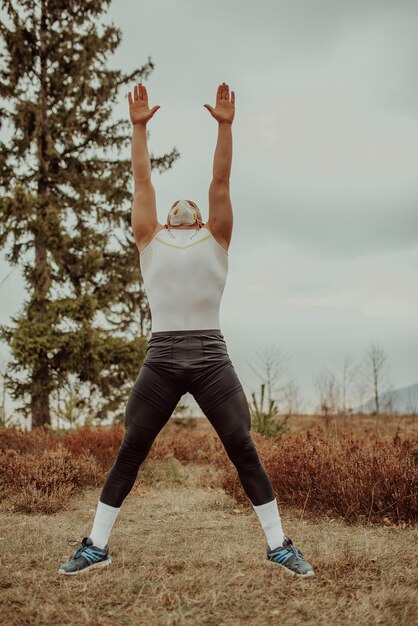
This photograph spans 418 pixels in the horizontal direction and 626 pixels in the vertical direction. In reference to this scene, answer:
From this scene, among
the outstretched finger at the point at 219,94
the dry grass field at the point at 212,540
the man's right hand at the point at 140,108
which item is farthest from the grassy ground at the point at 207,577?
the outstretched finger at the point at 219,94

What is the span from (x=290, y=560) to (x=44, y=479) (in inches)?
162

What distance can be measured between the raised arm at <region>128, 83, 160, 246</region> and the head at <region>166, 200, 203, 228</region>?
0.12 meters

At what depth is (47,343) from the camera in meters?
14.8

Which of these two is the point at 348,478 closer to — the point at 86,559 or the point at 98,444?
the point at 86,559

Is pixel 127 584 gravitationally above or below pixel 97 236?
below

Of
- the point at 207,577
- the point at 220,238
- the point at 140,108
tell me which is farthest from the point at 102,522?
the point at 140,108

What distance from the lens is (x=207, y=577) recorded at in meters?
3.70

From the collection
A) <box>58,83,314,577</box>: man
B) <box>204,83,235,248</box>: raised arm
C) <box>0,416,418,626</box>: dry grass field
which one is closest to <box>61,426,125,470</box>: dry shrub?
<box>0,416,418,626</box>: dry grass field

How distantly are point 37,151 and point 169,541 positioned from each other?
13855 millimetres

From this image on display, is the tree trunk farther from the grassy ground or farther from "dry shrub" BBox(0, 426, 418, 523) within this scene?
the grassy ground

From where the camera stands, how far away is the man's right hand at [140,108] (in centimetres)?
432

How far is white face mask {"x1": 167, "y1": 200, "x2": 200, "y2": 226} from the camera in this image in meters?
4.17

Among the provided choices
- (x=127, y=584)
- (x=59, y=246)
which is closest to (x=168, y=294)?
(x=127, y=584)

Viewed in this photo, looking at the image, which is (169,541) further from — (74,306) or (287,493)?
(74,306)
